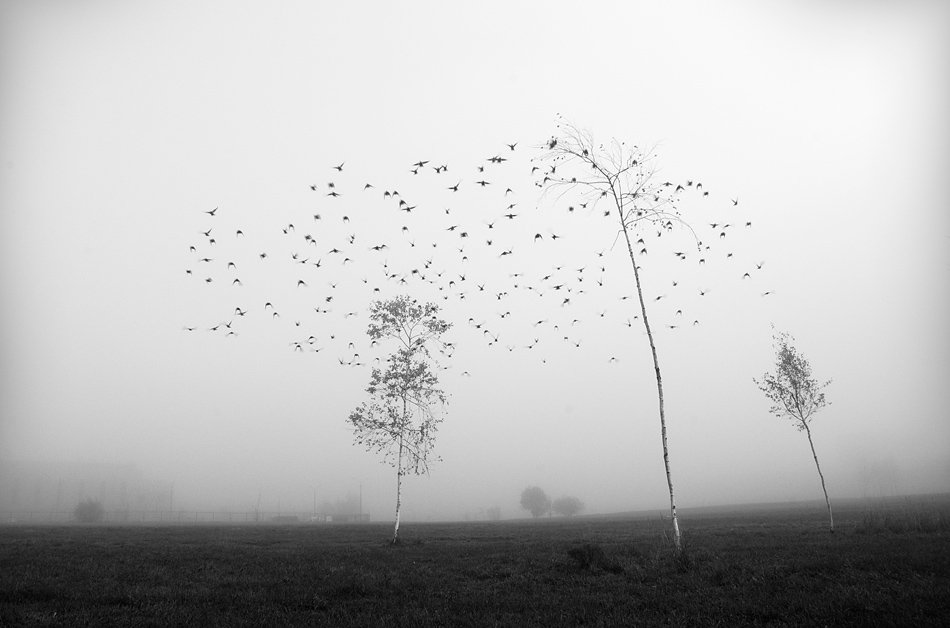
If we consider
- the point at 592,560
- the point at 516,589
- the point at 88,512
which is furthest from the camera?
the point at 88,512

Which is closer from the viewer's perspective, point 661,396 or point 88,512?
point 661,396

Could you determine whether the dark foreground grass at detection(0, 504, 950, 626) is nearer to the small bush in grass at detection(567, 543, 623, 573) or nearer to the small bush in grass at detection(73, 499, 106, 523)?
the small bush in grass at detection(567, 543, 623, 573)

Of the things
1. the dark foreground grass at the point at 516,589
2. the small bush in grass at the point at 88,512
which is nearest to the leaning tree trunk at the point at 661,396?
the dark foreground grass at the point at 516,589

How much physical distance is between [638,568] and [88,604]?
17.3 meters

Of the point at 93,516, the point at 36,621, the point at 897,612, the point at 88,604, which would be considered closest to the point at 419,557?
the point at 88,604

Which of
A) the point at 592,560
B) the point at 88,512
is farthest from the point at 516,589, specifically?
the point at 88,512

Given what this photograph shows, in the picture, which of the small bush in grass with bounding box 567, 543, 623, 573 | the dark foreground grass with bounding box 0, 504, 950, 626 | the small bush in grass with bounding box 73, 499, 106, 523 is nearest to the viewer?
the dark foreground grass with bounding box 0, 504, 950, 626

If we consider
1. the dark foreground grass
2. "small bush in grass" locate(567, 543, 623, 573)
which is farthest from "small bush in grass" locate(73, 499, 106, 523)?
"small bush in grass" locate(567, 543, 623, 573)

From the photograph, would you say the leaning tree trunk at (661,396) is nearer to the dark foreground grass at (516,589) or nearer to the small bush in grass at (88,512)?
the dark foreground grass at (516,589)

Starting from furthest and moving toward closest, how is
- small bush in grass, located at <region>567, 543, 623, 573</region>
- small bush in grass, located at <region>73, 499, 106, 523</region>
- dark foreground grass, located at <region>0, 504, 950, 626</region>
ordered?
small bush in grass, located at <region>73, 499, 106, 523</region> → small bush in grass, located at <region>567, 543, 623, 573</region> → dark foreground grass, located at <region>0, 504, 950, 626</region>

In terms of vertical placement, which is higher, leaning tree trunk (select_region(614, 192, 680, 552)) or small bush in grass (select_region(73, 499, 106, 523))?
leaning tree trunk (select_region(614, 192, 680, 552))

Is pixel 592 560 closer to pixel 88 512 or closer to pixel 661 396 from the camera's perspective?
pixel 661 396

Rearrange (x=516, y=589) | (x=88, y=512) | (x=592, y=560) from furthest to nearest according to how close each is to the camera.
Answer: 1. (x=88, y=512)
2. (x=592, y=560)
3. (x=516, y=589)

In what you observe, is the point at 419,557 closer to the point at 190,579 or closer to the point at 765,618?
the point at 190,579
